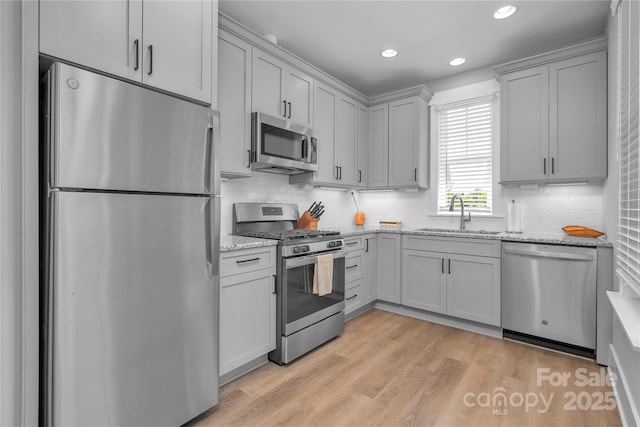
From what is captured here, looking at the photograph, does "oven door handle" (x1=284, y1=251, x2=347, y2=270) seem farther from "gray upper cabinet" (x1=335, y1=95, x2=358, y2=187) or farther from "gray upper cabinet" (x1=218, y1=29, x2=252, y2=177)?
"gray upper cabinet" (x1=335, y1=95, x2=358, y2=187)

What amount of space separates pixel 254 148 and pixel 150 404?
1827 mm

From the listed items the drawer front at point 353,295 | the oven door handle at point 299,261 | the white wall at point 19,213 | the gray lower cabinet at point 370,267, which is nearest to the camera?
the white wall at point 19,213

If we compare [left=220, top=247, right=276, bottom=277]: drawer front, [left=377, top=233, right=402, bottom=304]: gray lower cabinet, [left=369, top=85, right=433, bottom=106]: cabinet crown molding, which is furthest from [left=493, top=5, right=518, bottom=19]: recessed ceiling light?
[left=220, top=247, right=276, bottom=277]: drawer front

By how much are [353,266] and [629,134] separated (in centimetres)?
233

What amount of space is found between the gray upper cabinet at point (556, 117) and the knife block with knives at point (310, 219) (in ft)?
6.20

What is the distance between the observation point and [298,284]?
8.36 ft

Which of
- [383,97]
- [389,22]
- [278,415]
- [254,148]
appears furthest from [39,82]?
[383,97]

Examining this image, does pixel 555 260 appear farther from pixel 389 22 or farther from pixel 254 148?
pixel 254 148

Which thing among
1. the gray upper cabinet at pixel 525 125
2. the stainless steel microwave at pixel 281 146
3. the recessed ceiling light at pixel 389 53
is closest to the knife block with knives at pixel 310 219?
the stainless steel microwave at pixel 281 146

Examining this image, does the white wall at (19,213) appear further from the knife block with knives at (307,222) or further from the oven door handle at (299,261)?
the knife block with knives at (307,222)

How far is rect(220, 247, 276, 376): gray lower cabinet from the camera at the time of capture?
2.10 meters

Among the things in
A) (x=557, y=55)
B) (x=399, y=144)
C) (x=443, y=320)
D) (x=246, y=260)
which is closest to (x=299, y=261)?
(x=246, y=260)

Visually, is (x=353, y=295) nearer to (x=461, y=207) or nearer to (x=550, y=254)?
(x=461, y=207)

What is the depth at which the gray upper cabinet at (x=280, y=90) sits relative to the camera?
2.70 meters
